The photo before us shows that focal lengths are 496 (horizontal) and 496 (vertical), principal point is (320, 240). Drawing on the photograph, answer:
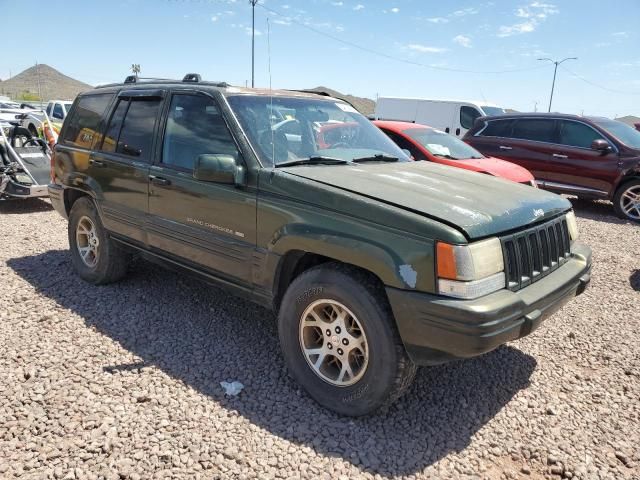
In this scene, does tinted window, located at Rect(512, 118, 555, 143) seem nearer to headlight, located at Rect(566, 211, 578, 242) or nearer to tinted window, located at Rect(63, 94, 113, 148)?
headlight, located at Rect(566, 211, 578, 242)

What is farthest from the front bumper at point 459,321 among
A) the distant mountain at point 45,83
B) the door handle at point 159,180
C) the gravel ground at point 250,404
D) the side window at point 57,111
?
the distant mountain at point 45,83

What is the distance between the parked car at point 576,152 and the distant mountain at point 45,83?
89.1m

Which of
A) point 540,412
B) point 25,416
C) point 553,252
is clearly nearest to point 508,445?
point 540,412

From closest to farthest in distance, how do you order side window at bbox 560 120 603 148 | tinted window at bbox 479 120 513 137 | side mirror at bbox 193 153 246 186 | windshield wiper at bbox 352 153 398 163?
side mirror at bbox 193 153 246 186 < windshield wiper at bbox 352 153 398 163 < side window at bbox 560 120 603 148 < tinted window at bbox 479 120 513 137

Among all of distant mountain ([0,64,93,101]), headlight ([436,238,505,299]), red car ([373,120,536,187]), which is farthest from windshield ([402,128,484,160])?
distant mountain ([0,64,93,101])

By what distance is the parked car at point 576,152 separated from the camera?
902 centimetres

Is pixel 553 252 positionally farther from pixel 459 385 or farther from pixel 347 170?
pixel 347 170

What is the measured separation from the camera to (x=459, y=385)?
10.9ft

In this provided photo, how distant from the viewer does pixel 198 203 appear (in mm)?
3527

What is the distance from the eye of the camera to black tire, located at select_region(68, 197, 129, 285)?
4.57 metres

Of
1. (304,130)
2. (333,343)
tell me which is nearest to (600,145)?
(304,130)

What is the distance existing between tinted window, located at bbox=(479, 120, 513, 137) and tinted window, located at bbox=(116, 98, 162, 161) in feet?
27.3

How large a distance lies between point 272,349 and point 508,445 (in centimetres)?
171

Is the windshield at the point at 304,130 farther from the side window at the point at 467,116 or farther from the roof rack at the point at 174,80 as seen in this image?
the side window at the point at 467,116
